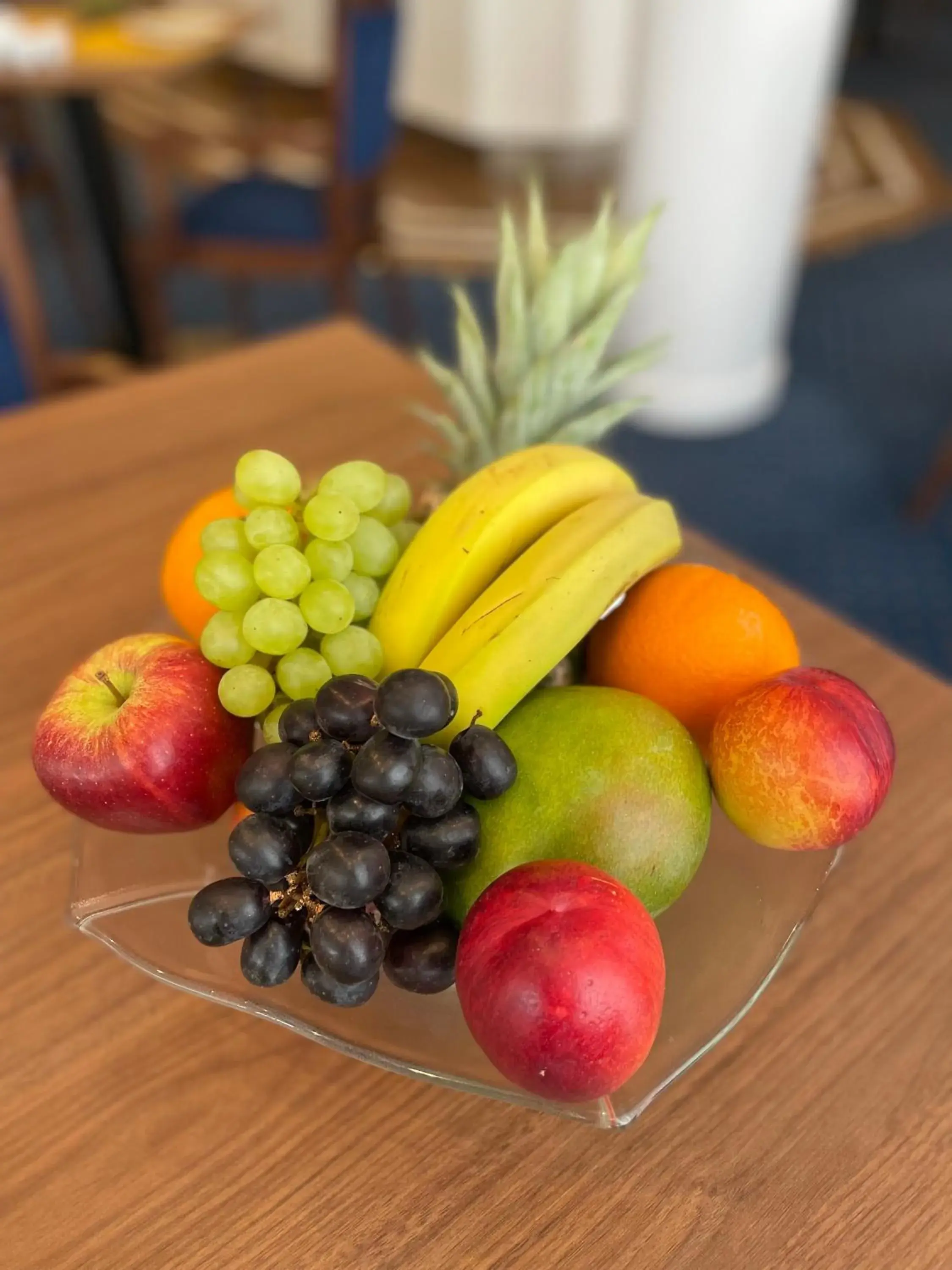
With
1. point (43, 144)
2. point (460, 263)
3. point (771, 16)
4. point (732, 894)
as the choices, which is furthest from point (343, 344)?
point (43, 144)

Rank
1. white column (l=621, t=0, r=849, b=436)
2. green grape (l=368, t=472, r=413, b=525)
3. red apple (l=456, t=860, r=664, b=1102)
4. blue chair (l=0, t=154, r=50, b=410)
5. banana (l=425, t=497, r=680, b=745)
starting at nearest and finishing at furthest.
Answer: red apple (l=456, t=860, r=664, b=1102) < banana (l=425, t=497, r=680, b=745) < green grape (l=368, t=472, r=413, b=525) < blue chair (l=0, t=154, r=50, b=410) < white column (l=621, t=0, r=849, b=436)

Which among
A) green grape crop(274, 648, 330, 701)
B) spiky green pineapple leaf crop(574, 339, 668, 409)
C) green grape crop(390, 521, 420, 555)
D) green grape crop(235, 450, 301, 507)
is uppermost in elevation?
green grape crop(235, 450, 301, 507)

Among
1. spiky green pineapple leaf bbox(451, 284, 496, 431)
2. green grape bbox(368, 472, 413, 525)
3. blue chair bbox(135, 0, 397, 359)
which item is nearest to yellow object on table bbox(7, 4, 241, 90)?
blue chair bbox(135, 0, 397, 359)

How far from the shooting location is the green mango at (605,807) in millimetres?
428

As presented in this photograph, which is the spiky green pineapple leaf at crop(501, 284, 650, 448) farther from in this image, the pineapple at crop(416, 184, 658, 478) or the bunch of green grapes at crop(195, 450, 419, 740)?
the bunch of green grapes at crop(195, 450, 419, 740)

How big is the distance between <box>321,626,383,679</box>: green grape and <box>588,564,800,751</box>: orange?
139 millimetres

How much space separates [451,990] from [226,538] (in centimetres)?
26

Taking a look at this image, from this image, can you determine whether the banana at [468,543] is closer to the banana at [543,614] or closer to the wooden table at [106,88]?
the banana at [543,614]

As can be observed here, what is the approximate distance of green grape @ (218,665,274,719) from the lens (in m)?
0.47

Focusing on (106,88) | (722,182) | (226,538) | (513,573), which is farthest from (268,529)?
(106,88)

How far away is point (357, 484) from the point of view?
1.68ft

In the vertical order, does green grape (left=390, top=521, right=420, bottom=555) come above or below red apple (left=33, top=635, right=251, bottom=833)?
above

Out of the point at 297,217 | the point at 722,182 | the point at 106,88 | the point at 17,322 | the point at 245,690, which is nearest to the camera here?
Result: the point at 245,690

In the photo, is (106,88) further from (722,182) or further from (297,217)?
(722,182)
